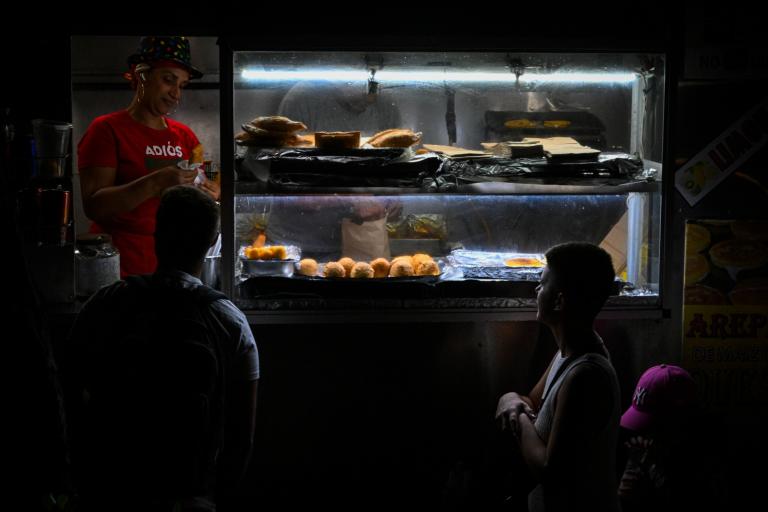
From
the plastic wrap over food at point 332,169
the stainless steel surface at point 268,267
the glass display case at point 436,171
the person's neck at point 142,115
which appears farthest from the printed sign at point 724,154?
the person's neck at point 142,115

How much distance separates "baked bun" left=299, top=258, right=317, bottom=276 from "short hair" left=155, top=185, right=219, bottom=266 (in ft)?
5.10

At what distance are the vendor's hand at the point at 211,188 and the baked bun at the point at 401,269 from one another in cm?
99

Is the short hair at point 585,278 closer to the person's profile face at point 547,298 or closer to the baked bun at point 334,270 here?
the person's profile face at point 547,298

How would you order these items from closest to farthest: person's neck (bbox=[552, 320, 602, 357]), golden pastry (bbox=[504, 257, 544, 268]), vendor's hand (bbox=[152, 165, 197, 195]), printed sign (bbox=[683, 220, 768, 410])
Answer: person's neck (bbox=[552, 320, 602, 357]) < printed sign (bbox=[683, 220, 768, 410]) < vendor's hand (bbox=[152, 165, 197, 195]) < golden pastry (bbox=[504, 257, 544, 268])

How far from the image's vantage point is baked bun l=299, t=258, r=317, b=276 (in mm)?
4195

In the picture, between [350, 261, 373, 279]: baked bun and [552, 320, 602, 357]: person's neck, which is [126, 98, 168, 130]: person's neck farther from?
[552, 320, 602, 357]: person's neck

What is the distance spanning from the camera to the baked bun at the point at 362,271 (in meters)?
4.17

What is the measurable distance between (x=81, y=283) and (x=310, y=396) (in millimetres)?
1293

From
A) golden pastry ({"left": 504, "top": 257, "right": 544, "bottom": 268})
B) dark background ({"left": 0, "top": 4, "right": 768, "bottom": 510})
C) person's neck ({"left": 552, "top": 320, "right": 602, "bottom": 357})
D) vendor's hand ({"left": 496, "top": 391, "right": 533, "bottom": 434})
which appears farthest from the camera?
golden pastry ({"left": 504, "top": 257, "right": 544, "bottom": 268})

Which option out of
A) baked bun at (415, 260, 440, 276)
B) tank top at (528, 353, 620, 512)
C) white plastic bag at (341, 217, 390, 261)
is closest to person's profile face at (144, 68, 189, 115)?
white plastic bag at (341, 217, 390, 261)

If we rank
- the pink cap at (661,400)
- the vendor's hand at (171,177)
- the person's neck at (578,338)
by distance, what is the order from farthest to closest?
the vendor's hand at (171,177) < the pink cap at (661,400) < the person's neck at (578,338)

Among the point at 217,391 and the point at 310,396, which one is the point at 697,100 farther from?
the point at 217,391

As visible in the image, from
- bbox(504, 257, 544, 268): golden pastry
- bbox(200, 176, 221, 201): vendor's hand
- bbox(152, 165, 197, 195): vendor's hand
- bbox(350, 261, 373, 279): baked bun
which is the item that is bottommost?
bbox(350, 261, 373, 279): baked bun

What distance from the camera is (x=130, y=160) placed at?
447 centimetres
